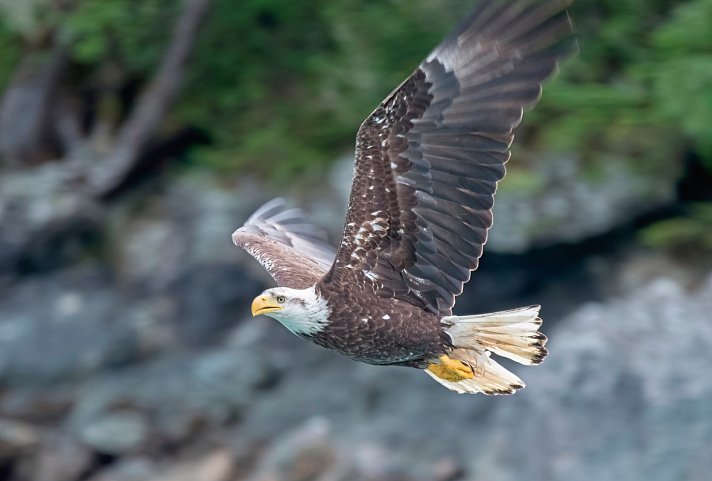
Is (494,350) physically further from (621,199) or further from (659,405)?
(621,199)

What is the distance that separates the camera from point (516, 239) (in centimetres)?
888

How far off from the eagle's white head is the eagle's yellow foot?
660 mm

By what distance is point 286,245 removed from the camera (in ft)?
23.2

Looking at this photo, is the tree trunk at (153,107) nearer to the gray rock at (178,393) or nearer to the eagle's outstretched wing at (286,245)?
the gray rock at (178,393)

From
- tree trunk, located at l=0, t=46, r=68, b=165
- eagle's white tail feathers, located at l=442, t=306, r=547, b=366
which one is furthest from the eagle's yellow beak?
tree trunk, located at l=0, t=46, r=68, b=165

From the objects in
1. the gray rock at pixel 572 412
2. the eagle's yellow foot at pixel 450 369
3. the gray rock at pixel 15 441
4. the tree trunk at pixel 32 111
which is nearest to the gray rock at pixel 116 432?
the gray rock at pixel 15 441

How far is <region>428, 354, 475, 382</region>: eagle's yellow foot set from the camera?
229 inches

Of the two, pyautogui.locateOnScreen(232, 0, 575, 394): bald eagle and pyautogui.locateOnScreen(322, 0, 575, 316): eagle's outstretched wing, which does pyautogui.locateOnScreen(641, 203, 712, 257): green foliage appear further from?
pyautogui.locateOnScreen(322, 0, 575, 316): eagle's outstretched wing

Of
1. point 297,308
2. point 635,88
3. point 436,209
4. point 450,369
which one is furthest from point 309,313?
point 635,88

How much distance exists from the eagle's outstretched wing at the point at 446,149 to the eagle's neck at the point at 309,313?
5.4 inches

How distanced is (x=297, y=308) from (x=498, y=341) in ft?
3.16

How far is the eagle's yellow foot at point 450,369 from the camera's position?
19.1 ft

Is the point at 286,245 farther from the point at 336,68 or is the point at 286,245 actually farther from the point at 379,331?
the point at 336,68

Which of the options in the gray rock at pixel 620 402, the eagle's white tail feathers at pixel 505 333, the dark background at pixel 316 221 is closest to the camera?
the eagle's white tail feathers at pixel 505 333
